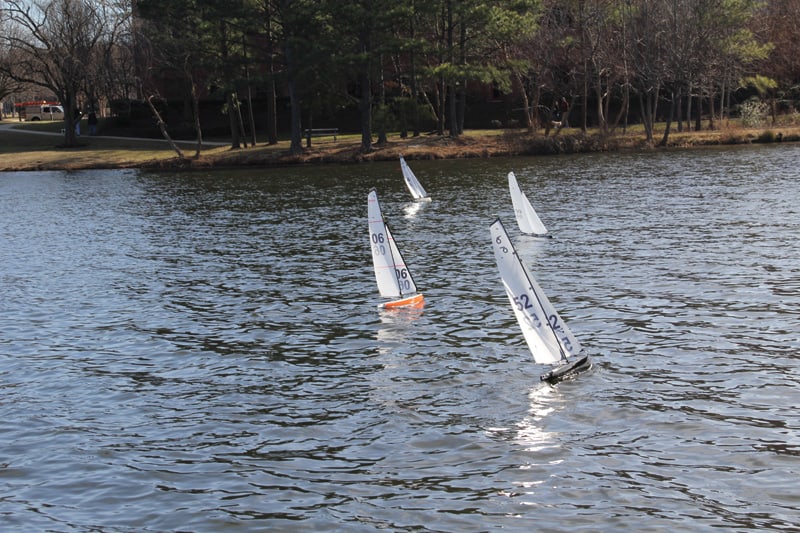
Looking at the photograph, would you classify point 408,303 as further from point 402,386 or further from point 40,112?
point 40,112

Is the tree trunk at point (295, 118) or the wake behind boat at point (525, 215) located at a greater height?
the tree trunk at point (295, 118)

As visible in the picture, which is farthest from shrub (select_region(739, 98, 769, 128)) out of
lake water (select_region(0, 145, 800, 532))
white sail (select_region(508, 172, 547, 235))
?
white sail (select_region(508, 172, 547, 235))

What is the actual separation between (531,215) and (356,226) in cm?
829

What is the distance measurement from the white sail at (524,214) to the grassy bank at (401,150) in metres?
36.7

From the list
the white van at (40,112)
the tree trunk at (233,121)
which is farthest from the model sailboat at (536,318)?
the white van at (40,112)

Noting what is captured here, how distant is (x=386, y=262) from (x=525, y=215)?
1074cm

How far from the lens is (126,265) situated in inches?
1245

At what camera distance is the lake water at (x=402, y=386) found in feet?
40.6

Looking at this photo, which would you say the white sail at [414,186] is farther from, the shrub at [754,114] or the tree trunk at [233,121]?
the shrub at [754,114]

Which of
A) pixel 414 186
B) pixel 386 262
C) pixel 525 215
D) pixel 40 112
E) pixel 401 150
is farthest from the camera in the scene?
pixel 40 112

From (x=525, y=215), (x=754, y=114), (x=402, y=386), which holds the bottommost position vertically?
(x=402, y=386)

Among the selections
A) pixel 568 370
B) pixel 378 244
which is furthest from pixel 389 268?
pixel 568 370

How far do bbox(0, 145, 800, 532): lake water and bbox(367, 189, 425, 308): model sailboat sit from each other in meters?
0.63

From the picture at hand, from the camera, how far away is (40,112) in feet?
424
